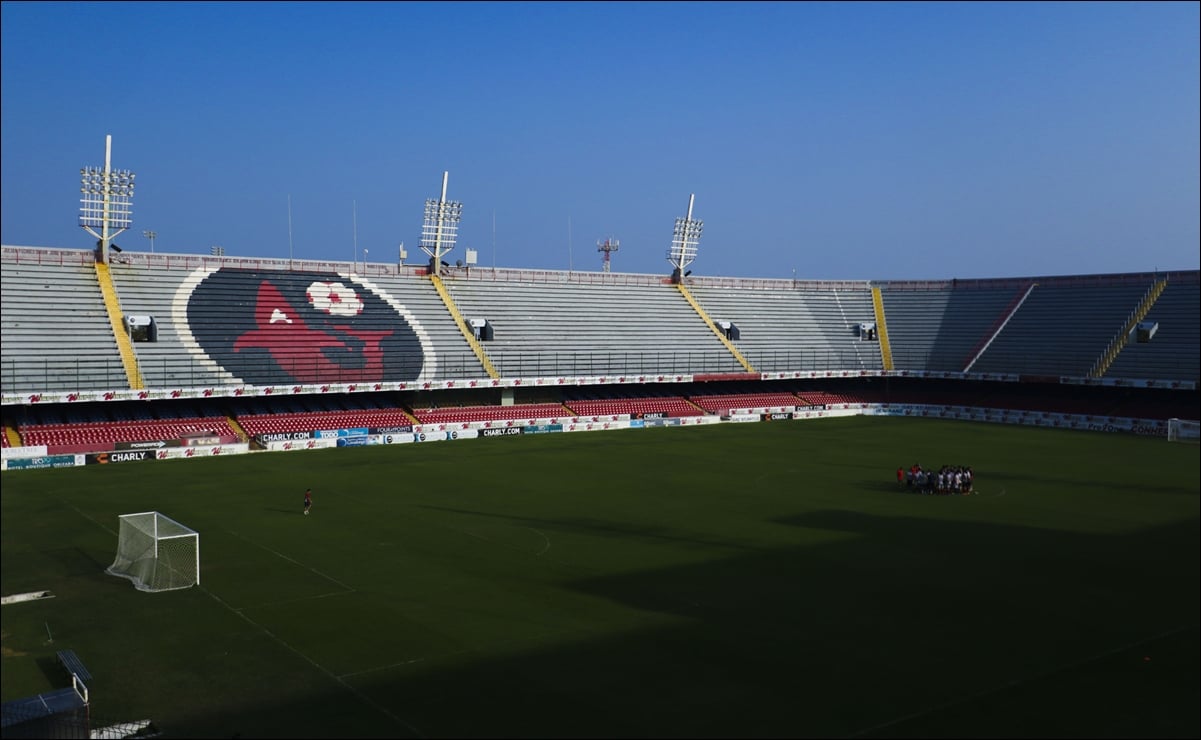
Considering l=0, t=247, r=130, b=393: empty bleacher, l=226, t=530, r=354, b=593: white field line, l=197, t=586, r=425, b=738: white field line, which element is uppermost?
l=0, t=247, r=130, b=393: empty bleacher

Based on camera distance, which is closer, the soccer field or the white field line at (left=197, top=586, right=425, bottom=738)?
the white field line at (left=197, top=586, right=425, bottom=738)

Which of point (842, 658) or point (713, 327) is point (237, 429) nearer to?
point (713, 327)

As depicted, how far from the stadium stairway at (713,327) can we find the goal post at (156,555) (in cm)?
5342

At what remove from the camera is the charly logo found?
56.1m

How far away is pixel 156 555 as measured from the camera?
2455 cm

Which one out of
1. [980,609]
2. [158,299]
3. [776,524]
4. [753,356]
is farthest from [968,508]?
[158,299]

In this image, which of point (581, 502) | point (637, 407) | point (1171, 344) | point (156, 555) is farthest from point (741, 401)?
point (156, 555)

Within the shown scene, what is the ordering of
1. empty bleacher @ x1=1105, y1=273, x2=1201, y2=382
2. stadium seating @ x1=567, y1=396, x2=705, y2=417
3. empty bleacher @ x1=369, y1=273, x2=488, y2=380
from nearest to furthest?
empty bleacher @ x1=369, y1=273, x2=488, y2=380 → empty bleacher @ x1=1105, y1=273, x2=1201, y2=382 → stadium seating @ x1=567, y1=396, x2=705, y2=417

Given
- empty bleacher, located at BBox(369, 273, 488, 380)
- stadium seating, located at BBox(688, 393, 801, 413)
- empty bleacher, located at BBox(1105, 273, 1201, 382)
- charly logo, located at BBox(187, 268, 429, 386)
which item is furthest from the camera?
stadium seating, located at BBox(688, 393, 801, 413)

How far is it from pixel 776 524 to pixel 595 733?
17.8 m

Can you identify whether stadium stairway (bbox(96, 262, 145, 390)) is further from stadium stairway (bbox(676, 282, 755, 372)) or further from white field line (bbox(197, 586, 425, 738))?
→ stadium stairway (bbox(676, 282, 755, 372))

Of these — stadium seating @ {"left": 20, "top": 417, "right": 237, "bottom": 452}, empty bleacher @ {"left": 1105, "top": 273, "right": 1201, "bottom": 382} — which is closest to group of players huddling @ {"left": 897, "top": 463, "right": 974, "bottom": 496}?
empty bleacher @ {"left": 1105, "top": 273, "right": 1201, "bottom": 382}

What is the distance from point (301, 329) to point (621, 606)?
42.2 meters

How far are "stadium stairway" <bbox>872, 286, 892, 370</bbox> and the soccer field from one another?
3869 centimetres
